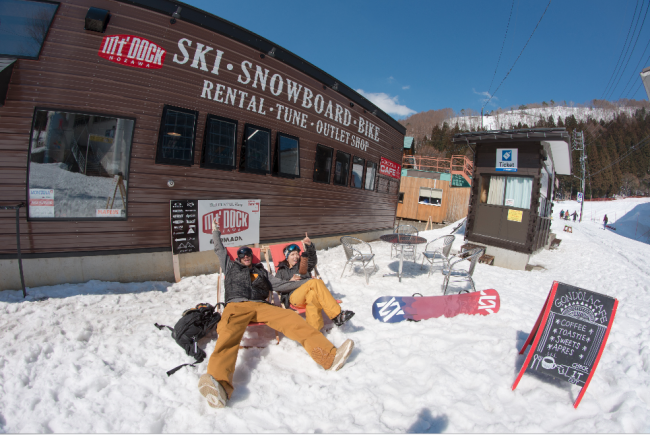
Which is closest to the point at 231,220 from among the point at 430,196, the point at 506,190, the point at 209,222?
the point at 209,222

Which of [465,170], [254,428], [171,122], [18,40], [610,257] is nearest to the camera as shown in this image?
[254,428]

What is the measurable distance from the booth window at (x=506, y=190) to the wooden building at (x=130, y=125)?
6.68 m

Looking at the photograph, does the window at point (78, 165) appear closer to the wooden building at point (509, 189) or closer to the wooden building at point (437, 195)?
the wooden building at point (509, 189)

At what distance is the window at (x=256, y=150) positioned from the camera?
6254mm

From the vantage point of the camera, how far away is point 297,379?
298cm

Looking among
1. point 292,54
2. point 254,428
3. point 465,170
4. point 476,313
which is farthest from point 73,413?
point 465,170

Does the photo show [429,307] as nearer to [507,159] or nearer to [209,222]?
[209,222]

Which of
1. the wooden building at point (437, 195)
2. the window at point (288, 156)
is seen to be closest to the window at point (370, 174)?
the window at point (288, 156)

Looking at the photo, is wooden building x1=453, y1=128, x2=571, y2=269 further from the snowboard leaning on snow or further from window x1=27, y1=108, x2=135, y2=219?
window x1=27, y1=108, x2=135, y2=219

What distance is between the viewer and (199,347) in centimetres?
338

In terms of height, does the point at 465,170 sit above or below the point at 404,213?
above

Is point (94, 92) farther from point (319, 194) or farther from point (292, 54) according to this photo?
point (319, 194)

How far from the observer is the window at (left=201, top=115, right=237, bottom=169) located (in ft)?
18.6

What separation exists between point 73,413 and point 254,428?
1.46m
